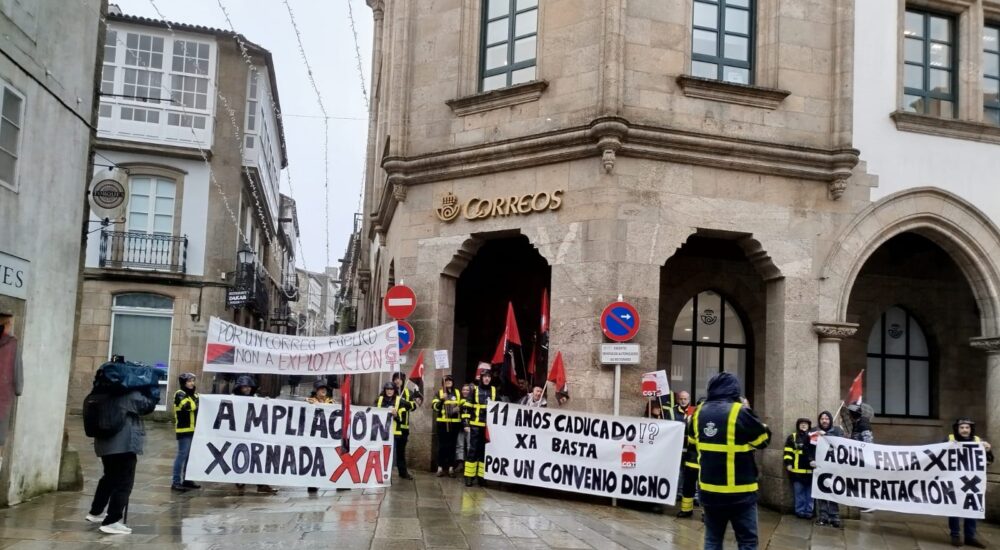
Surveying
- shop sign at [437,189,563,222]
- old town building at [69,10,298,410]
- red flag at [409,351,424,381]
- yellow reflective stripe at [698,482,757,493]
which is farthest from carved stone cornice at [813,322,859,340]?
old town building at [69,10,298,410]

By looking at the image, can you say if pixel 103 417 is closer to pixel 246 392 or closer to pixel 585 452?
pixel 246 392

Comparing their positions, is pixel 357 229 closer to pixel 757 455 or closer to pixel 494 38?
pixel 494 38

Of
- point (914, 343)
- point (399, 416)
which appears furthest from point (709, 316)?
point (399, 416)

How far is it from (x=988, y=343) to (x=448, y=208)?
9.18m

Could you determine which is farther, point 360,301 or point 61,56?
point 360,301

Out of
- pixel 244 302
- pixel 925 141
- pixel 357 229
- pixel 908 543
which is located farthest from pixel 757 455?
pixel 357 229

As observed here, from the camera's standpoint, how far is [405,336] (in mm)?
14891

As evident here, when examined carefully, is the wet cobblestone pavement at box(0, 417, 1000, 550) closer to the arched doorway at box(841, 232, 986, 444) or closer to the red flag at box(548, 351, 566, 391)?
the red flag at box(548, 351, 566, 391)

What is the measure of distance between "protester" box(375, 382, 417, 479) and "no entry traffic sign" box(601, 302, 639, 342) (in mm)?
3283

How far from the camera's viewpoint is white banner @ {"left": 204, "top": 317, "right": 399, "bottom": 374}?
12406 millimetres

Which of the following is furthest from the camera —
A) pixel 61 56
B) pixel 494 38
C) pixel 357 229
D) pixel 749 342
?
pixel 357 229

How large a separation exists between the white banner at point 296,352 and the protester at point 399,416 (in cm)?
52

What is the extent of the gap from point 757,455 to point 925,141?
233 inches

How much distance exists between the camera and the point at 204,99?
1117 inches
